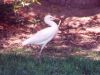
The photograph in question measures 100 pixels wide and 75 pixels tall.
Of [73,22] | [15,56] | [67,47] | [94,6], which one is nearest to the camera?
[15,56]

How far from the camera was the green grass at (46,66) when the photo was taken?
26.4ft

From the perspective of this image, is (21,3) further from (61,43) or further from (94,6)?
(94,6)

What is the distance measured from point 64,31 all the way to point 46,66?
419cm

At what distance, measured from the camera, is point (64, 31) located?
494 inches

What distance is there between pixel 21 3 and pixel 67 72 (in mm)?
3426

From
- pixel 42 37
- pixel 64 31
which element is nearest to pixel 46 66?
pixel 42 37

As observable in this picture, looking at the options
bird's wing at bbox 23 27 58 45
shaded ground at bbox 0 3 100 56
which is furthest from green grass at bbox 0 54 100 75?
shaded ground at bbox 0 3 100 56

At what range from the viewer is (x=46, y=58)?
940 centimetres

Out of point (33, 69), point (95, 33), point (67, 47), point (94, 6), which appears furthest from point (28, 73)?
point (94, 6)

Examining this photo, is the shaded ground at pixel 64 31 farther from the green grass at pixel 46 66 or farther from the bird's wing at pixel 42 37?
the green grass at pixel 46 66

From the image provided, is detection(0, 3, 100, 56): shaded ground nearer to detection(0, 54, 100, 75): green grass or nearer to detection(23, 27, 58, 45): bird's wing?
detection(23, 27, 58, 45): bird's wing

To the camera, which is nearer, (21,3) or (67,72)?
(67,72)

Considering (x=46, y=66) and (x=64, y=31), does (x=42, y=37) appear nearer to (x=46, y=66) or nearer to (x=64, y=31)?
(x=46, y=66)

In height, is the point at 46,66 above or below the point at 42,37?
below
